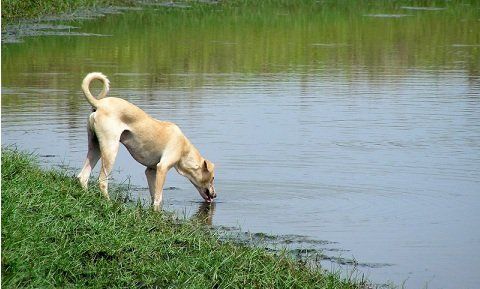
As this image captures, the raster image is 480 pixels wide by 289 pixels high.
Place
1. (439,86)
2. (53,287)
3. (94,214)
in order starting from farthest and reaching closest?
(439,86) < (94,214) < (53,287)

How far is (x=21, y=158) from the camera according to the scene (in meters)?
11.2

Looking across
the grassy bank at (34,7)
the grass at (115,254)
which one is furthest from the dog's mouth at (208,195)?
the grassy bank at (34,7)

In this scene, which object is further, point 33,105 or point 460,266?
point 33,105

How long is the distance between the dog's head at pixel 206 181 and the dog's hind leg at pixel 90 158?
0.99 m

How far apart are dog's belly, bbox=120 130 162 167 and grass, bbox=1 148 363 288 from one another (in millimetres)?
1632

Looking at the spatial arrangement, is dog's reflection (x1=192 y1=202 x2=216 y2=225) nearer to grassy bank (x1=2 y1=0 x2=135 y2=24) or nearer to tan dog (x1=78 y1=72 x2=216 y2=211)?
tan dog (x1=78 y1=72 x2=216 y2=211)

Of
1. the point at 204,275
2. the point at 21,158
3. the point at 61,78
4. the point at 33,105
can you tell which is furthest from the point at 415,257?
the point at 61,78

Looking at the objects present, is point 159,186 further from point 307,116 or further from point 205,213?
point 307,116

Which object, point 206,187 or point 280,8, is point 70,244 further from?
point 280,8

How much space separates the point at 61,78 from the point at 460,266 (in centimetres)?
1302

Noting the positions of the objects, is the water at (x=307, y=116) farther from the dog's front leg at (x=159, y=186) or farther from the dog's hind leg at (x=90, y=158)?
the dog's hind leg at (x=90, y=158)

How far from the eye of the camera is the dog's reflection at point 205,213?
1076cm

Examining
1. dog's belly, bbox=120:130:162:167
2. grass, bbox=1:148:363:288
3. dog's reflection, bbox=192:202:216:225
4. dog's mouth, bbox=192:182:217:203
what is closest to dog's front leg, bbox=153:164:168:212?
dog's belly, bbox=120:130:162:167

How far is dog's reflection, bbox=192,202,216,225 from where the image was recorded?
10761mm
